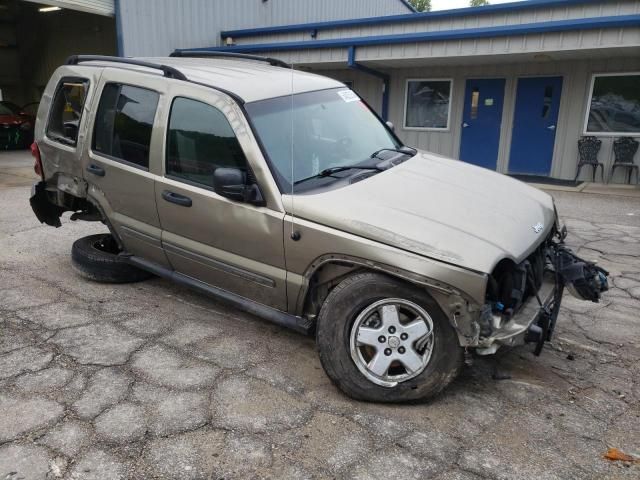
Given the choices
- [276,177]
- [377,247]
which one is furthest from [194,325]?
[377,247]

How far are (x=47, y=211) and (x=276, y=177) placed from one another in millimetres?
3031

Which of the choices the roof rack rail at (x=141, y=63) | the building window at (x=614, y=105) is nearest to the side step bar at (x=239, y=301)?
the roof rack rail at (x=141, y=63)

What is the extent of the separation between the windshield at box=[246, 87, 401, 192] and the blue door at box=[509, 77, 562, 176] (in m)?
8.80

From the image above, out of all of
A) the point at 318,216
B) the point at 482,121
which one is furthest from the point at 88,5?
the point at 318,216

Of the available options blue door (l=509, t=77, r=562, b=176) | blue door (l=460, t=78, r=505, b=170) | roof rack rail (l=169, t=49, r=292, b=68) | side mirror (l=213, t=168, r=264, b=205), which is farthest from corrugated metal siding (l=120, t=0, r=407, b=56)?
side mirror (l=213, t=168, r=264, b=205)

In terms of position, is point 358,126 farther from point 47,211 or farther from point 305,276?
point 47,211

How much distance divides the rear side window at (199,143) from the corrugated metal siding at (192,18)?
1081 centimetres

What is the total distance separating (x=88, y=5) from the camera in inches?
475

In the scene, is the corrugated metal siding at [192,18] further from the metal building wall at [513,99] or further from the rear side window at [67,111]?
the rear side window at [67,111]

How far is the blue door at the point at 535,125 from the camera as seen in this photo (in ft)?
38.0

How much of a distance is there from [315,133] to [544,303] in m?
1.90

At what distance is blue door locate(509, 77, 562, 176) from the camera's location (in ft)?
38.0

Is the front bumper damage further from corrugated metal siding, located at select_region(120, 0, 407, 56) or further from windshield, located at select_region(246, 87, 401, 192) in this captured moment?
corrugated metal siding, located at select_region(120, 0, 407, 56)

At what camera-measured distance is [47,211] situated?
201 inches
